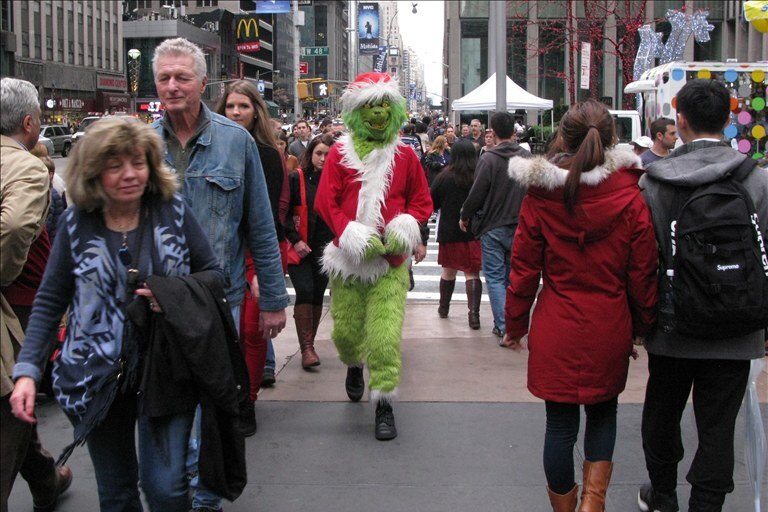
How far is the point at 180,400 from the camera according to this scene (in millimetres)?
2998

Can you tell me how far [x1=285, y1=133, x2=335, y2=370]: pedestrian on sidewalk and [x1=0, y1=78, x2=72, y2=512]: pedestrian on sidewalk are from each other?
2603mm

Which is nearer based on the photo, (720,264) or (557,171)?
(720,264)

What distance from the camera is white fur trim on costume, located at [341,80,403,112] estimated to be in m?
5.20

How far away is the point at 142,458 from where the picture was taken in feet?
9.89

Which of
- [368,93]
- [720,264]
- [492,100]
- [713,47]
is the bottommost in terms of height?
[720,264]

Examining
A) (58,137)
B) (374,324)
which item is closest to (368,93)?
(374,324)

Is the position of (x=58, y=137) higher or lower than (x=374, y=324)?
higher

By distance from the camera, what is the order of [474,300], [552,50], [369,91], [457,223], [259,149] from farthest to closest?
[552,50] < [457,223] < [474,300] < [259,149] < [369,91]

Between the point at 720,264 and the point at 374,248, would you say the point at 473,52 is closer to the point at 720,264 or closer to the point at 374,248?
the point at 374,248

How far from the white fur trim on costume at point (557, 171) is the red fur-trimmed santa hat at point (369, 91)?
179cm

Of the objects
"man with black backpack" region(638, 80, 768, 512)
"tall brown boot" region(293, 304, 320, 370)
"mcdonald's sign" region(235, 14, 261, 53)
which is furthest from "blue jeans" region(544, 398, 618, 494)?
"mcdonald's sign" region(235, 14, 261, 53)

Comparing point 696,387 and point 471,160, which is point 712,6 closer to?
point 471,160

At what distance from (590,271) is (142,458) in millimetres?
1939

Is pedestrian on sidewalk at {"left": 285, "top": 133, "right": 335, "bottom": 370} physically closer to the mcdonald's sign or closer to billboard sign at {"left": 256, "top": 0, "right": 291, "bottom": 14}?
billboard sign at {"left": 256, "top": 0, "right": 291, "bottom": 14}
